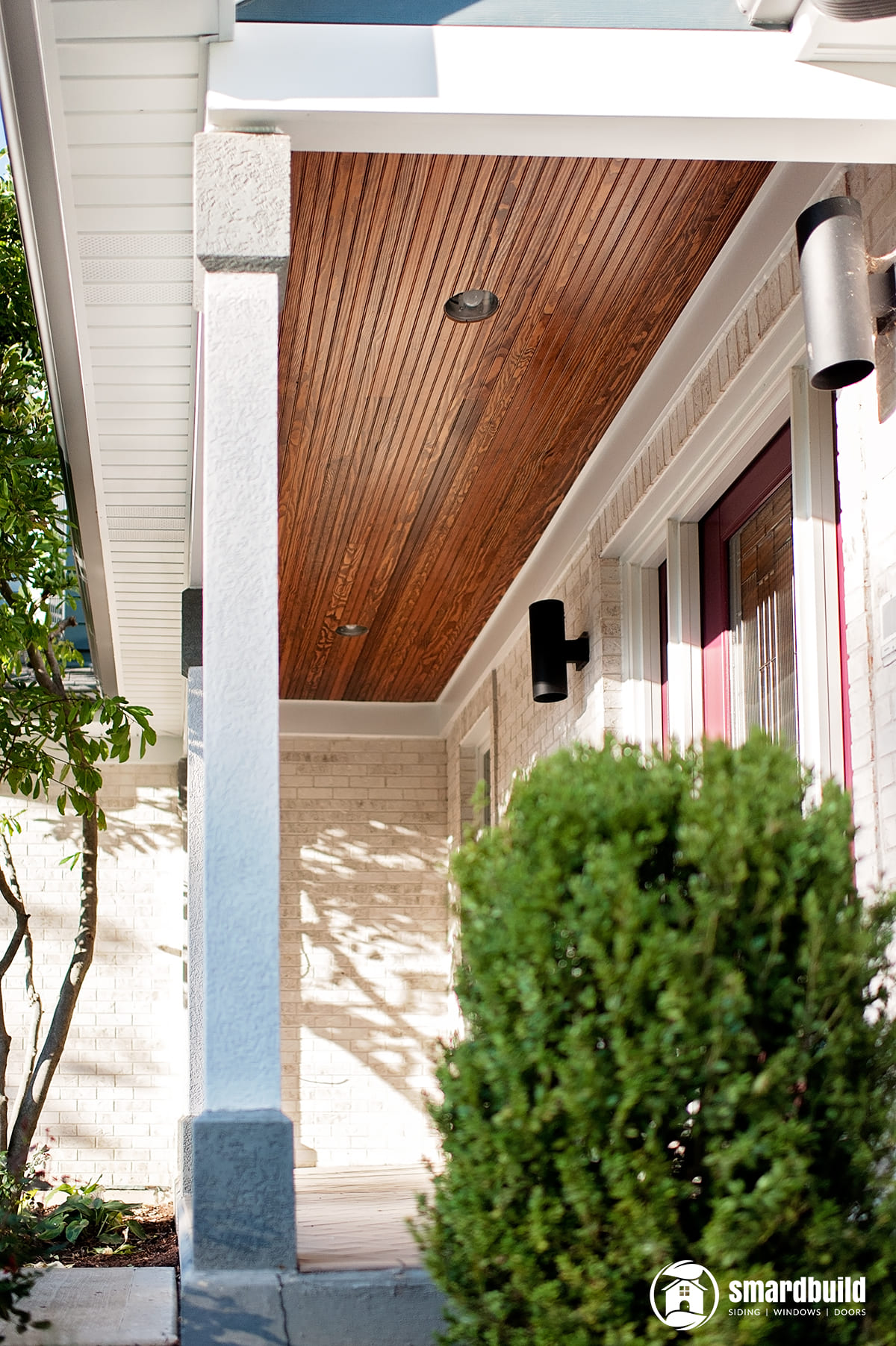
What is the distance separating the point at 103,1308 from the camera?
2557mm

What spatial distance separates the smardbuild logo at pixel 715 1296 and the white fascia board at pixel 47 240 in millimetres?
2463

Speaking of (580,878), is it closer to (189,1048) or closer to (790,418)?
A: (790,418)

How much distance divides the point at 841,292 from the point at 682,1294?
6.44 ft

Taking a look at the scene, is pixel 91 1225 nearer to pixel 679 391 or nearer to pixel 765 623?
pixel 765 623

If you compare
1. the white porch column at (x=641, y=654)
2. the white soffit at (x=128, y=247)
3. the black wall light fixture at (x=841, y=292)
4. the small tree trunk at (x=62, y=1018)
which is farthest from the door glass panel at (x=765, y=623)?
the small tree trunk at (x=62, y=1018)

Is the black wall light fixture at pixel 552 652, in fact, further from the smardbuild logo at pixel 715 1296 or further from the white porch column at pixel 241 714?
the smardbuild logo at pixel 715 1296

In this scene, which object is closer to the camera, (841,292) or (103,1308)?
(103,1308)

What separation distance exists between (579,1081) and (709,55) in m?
2.07

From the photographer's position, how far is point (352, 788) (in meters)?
8.39

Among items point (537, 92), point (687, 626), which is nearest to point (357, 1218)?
point (687, 626)

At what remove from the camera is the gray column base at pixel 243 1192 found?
228 centimetres


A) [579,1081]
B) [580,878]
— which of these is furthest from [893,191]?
[579,1081]

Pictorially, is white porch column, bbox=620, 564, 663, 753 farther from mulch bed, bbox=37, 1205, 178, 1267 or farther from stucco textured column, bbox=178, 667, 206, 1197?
mulch bed, bbox=37, 1205, 178, 1267

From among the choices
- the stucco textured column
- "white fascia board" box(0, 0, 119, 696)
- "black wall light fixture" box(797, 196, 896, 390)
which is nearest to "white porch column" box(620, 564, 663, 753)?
the stucco textured column
